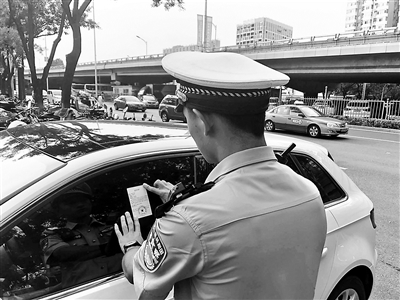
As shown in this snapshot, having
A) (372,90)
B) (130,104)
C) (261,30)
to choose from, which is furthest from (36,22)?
(261,30)

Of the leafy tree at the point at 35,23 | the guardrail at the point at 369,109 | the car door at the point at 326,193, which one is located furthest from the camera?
the guardrail at the point at 369,109

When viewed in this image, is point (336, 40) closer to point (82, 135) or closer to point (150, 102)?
point (150, 102)

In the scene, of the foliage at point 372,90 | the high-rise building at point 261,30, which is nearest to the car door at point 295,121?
the foliage at point 372,90

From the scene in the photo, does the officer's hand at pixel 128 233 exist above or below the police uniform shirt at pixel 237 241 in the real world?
below

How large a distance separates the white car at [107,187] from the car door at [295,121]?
42.3ft

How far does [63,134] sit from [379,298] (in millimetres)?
3139

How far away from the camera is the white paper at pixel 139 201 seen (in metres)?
1.77

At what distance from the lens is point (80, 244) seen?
5.59ft

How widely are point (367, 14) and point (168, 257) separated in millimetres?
160636

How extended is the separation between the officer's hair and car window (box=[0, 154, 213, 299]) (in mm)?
841

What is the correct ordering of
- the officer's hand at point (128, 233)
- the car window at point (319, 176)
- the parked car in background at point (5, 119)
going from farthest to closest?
the parked car in background at point (5, 119) < the car window at point (319, 176) < the officer's hand at point (128, 233)

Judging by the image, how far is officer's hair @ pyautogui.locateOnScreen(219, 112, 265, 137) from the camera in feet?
3.61

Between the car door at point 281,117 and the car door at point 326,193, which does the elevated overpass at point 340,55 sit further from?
the car door at point 326,193

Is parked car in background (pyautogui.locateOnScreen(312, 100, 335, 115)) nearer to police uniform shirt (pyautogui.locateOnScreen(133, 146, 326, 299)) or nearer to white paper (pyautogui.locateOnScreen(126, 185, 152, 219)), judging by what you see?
white paper (pyautogui.locateOnScreen(126, 185, 152, 219))
